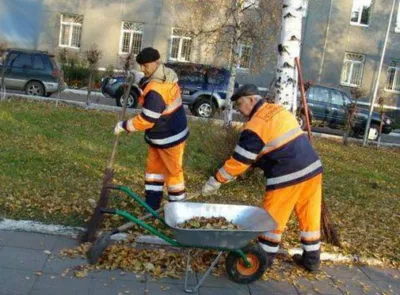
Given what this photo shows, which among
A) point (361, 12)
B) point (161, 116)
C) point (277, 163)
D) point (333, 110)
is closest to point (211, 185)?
point (277, 163)

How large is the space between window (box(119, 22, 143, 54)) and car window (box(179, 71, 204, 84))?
10.1 m

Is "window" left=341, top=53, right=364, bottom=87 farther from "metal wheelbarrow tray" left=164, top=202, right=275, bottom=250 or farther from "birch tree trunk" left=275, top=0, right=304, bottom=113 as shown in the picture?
"metal wheelbarrow tray" left=164, top=202, right=275, bottom=250

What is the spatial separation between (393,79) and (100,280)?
27890 millimetres

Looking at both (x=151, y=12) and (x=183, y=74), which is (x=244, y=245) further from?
(x=151, y=12)

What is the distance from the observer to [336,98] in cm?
2045

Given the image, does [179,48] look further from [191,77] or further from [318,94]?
[318,94]

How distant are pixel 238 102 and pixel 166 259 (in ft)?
5.07

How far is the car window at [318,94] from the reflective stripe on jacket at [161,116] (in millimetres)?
15039

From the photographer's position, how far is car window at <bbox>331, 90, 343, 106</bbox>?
799 inches

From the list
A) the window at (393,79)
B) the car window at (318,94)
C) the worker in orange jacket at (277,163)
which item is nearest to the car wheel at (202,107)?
the car window at (318,94)

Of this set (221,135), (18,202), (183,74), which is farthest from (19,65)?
(18,202)

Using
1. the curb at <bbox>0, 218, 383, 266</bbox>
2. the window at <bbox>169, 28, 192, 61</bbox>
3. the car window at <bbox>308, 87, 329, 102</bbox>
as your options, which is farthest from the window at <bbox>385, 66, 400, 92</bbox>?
the curb at <bbox>0, 218, 383, 266</bbox>

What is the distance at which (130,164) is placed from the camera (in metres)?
9.22

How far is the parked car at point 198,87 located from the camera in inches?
739
